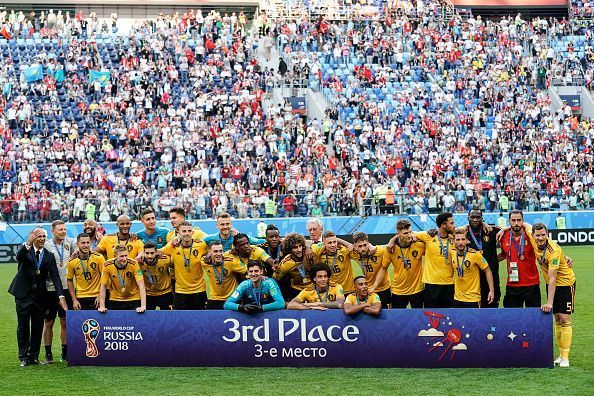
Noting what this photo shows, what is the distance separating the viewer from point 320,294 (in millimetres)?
13242

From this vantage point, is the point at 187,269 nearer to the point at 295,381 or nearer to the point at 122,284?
the point at 122,284

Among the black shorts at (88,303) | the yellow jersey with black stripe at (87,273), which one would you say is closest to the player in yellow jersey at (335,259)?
the yellow jersey with black stripe at (87,273)

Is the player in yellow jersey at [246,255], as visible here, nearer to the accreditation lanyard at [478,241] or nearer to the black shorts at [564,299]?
the accreditation lanyard at [478,241]

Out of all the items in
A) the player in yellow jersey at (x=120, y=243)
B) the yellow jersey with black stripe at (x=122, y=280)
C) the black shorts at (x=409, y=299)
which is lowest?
the black shorts at (x=409, y=299)

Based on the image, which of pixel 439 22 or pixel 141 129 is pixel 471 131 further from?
pixel 141 129

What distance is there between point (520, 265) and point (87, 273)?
5.84m

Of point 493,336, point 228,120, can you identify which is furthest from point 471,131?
point 493,336

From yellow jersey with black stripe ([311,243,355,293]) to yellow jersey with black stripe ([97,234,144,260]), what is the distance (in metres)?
2.60

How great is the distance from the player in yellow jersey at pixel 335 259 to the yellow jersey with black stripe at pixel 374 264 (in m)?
0.17

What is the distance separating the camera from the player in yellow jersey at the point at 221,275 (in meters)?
13.7

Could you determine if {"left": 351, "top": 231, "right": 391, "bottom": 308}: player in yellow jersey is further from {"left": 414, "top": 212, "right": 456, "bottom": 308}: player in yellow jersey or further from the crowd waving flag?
the crowd waving flag

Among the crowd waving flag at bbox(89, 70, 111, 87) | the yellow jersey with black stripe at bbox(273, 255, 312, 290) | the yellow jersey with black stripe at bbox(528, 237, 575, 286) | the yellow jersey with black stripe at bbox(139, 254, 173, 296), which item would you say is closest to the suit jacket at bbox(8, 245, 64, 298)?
the yellow jersey with black stripe at bbox(139, 254, 173, 296)

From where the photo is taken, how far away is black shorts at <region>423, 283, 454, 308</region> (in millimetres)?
13963

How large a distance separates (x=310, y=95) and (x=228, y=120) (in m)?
Answer: 4.41
